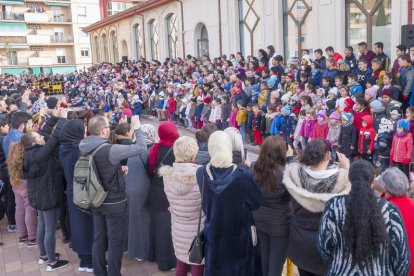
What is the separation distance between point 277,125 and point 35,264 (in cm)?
640

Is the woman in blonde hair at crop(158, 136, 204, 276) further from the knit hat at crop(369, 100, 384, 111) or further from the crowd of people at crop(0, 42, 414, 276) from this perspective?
the knit hat at crop(369, 100, 384, 111)

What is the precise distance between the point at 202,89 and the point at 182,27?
28.2 ft

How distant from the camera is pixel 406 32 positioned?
379 inches

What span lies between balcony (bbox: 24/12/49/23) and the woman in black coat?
47.0 meters

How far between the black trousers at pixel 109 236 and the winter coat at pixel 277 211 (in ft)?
4.76

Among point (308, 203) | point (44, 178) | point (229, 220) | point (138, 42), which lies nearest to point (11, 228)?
point (44, 178)

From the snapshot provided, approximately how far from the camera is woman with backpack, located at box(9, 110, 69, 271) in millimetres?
4691

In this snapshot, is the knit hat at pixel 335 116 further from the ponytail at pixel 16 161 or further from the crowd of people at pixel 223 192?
the ponytail at pixel 16 161

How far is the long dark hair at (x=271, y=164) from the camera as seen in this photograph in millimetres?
3396

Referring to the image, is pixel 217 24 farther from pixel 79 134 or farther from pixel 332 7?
pixel 79 134

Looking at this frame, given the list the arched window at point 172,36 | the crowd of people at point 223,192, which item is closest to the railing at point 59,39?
the arched window at point 172,36

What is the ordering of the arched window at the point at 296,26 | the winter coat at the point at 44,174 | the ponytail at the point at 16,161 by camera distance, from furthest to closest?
the arched window at the point at 296,26
the ponytail at the point at 16,161
the winter coat at the point at 44,174

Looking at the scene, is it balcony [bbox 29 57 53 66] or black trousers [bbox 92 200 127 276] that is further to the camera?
balcony [bbox 29 57 53 66]

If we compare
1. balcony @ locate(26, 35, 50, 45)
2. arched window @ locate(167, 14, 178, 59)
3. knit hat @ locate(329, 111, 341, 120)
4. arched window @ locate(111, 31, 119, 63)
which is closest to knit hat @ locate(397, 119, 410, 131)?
knit hat @ locate(329, 111, 341, 120)
